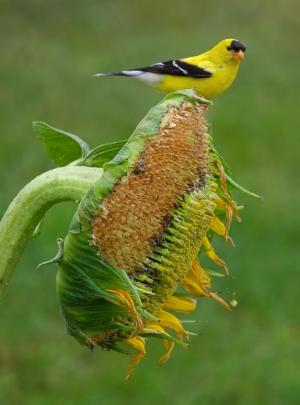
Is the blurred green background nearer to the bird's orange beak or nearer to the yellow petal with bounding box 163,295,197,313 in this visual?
the yellow petal with bounding box 163,295,197,313

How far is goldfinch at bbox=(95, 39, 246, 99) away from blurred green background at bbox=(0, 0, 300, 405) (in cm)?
136

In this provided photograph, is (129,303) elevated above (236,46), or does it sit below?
above

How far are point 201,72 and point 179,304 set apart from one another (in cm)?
148

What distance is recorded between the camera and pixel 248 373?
649 centimetres

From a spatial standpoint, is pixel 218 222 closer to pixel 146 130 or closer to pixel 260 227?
pixel 146 130

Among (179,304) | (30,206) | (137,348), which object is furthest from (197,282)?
(30,206)

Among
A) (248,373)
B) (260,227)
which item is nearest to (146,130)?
(248,373)

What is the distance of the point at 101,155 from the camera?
220cm

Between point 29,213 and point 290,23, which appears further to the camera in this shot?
point 290,23

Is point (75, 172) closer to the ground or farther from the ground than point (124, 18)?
farther from the ground

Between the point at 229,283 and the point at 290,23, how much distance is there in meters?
7.62

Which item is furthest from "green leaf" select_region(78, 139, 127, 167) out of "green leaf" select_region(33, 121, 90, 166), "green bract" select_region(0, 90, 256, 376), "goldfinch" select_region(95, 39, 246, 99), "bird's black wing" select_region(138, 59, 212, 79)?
"bird's black wing" select_region(138, 59, 212, 79)

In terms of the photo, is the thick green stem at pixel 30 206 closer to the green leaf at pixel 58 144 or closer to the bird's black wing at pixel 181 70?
the green leaf at pixel 58 144

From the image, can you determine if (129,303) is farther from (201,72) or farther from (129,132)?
(129,132)
